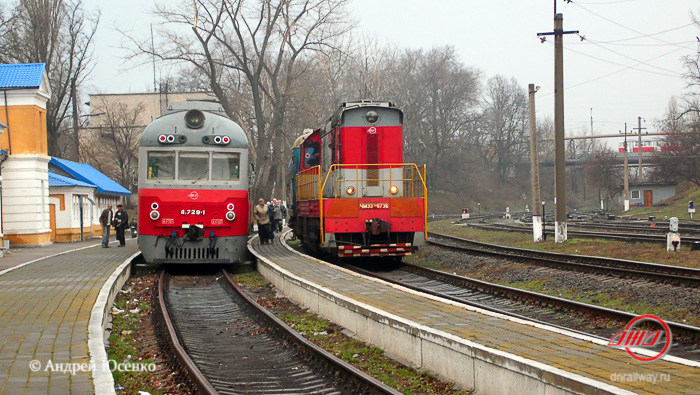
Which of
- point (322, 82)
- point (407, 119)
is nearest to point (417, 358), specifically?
point (322, 82)

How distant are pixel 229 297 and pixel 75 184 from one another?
2156 centimetres

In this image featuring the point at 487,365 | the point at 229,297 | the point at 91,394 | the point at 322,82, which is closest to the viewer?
the point at 91,394

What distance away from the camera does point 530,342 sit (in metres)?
7.33

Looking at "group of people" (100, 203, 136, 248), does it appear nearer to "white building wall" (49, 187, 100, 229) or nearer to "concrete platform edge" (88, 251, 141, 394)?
"white building wall" (49, 187, 100, 229)

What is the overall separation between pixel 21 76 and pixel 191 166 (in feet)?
53.2

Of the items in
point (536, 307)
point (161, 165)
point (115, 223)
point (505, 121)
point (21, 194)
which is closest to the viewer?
point (536, 307)

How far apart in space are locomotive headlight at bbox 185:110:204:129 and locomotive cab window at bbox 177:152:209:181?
2.42ft

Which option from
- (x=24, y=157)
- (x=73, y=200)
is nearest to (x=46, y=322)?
(x=24, y=157)

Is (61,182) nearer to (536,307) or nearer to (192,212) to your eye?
(192,212)

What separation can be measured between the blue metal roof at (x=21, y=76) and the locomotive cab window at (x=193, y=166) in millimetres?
14922

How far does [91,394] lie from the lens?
607 centimetres

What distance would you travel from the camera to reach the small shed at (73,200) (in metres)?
33.1

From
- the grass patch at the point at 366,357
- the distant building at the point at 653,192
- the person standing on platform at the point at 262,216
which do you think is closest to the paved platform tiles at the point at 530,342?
the grass patch at the point at 366,357

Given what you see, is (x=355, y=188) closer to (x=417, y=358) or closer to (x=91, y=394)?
(x=417, y=358)
